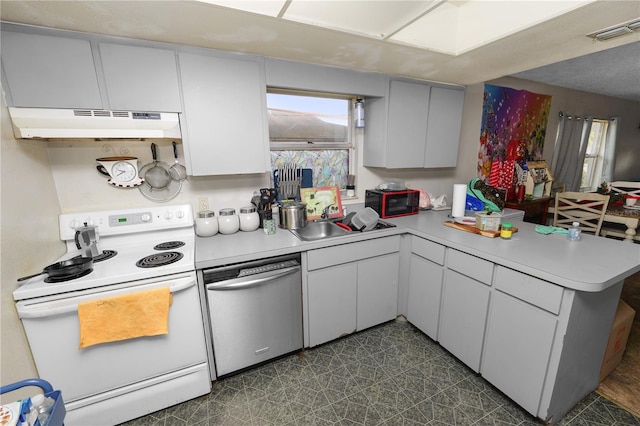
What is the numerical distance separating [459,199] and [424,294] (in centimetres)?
88

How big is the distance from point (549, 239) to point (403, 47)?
1.57 meters

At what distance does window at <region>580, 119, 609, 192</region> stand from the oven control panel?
642 centimetres

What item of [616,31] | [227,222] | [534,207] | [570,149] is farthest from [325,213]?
[570,149]

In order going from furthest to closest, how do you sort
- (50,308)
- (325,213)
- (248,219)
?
(325,213), (248,219), (50,308)

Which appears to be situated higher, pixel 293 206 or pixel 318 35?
pixel 318 35

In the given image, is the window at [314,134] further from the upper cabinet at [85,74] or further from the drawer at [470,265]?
the drawer at [470,265]

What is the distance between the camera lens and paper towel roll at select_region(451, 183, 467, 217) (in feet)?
7.23

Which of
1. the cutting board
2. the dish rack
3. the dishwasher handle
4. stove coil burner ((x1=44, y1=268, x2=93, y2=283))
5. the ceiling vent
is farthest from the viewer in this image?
the cutting board

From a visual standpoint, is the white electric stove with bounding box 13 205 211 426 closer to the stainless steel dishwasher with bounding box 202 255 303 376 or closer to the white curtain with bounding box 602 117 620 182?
the stainless steel dishwasher with bounding box 202 255 303 376

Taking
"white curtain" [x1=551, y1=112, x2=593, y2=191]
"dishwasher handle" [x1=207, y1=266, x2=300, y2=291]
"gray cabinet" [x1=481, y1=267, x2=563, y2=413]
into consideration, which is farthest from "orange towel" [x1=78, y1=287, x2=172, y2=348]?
"white curtain" [x1=551, y1=112, x2=593, y2=191]

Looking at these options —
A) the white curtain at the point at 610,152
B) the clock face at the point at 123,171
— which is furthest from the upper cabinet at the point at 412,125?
the white curtain at the point at 610,152

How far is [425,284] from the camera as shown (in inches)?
77.0

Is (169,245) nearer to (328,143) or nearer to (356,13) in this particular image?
(328,143)

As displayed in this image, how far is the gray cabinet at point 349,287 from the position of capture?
5.92 ft
